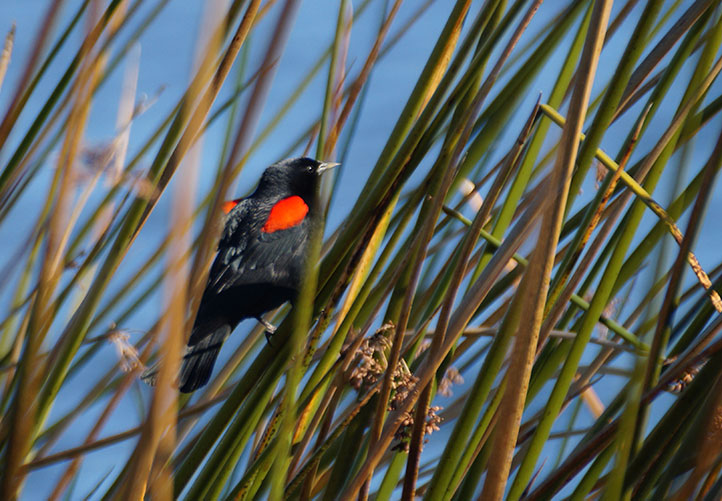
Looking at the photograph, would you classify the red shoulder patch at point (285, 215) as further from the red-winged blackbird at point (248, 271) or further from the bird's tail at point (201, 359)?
the bird's tail at point (201, 359)

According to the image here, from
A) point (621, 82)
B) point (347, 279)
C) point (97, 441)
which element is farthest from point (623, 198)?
point (97, 441)

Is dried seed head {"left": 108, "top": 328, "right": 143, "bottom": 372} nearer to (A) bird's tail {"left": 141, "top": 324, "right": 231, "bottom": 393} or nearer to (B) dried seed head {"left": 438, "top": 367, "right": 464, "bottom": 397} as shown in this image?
(B) dried seed head {"left": 438, "top": 367, "right": 464, "bottom": 397}

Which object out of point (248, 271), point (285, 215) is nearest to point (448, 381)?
point (248, 271)

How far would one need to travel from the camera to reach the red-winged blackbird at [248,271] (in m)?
1.76

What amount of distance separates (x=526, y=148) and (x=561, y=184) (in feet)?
1.14

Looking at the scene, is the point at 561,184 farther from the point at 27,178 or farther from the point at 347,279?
the point at 27,178

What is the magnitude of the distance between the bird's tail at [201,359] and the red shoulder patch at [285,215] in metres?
0.33

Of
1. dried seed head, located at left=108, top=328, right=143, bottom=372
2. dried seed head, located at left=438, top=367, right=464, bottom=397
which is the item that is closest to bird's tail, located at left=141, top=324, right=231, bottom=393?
dried seed head, located at left=108, top=328, right=143, bottom=372

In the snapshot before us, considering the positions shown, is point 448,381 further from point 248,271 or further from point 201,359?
point 248,271

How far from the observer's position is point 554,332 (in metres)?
1.02

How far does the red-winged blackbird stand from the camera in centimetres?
176

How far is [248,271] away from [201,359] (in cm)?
30

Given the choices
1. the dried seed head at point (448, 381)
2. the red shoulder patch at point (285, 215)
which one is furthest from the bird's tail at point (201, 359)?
the dried seed head at point (448, 381)

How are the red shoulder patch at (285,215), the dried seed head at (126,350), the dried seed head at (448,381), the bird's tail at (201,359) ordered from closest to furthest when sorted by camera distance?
the dried seed head at (126,350), the dried seed head at (448,381), the bird's tail at (201,359), the red shoulder patch at (285,215)
